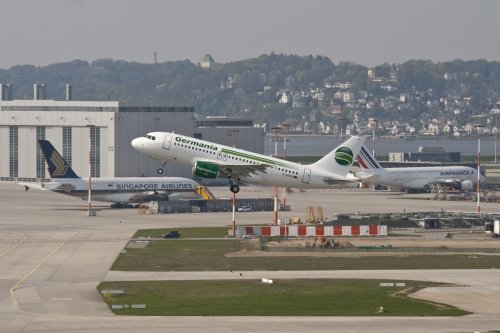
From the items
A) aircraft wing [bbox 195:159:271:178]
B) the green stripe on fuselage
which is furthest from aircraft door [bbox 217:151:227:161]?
aircraft wing [bbox 195:159:271:178]

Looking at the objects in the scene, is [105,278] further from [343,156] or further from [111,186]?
[111,186]

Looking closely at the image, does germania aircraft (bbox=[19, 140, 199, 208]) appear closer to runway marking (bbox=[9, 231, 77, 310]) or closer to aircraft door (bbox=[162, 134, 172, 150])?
runway marking (bbox=[9, 231, 77, 310])

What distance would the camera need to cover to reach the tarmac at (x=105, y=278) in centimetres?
8456

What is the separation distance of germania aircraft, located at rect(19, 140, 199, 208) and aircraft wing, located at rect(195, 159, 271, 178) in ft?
164

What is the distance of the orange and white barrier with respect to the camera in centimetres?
14175

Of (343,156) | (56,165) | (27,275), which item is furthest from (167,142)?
(56,165)

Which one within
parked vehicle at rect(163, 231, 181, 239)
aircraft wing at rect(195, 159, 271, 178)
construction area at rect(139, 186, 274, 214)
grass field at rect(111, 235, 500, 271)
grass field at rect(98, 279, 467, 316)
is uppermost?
aircraft wing at rect(195, 159, 271, 178)

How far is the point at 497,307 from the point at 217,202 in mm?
93888

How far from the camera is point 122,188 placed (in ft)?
616

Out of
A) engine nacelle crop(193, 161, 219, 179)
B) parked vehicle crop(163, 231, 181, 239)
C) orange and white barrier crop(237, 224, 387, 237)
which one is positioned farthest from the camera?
parked vehicle crop(163, 231, 181, 239)

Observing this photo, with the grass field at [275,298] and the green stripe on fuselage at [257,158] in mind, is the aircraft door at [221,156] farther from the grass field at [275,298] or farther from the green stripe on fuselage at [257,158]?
the grass field at [275,298]

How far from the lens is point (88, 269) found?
115 meters

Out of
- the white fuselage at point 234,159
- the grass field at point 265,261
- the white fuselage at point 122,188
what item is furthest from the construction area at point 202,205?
the grass field at point 265,261

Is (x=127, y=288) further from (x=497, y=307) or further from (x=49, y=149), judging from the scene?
(x=49, y=149)
